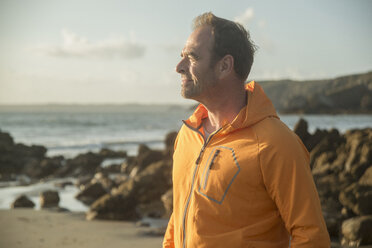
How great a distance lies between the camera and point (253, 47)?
248 centimetres

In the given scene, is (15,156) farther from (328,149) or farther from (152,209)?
(328,149)

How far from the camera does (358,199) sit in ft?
23.8

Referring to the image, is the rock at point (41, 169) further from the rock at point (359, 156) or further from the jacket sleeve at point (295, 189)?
the jacket sleeve at point (295, 189)

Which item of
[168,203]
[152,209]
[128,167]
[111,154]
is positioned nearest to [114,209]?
[152,209]

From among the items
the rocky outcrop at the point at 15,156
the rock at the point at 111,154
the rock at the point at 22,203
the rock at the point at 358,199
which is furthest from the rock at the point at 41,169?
the rock at the point at 358,199

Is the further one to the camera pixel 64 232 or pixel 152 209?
pixel 152 209

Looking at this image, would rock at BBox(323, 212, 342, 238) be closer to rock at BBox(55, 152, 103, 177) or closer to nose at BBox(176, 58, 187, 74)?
nose at BBox(176, 58, 187, 74)

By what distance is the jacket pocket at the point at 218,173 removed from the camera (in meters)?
2.09

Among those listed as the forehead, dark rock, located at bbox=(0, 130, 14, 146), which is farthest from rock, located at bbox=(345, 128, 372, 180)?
dark rock, located at bbox=(0, 130, 14, 146)

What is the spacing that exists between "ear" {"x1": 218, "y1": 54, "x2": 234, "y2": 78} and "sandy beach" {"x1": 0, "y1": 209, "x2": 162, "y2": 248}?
5134 mm

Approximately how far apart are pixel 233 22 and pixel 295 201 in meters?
1.12

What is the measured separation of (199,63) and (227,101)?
290 millimetres

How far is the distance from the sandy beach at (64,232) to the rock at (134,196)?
370 millimetres

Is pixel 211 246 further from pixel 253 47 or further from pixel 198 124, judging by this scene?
pixel 253 47
